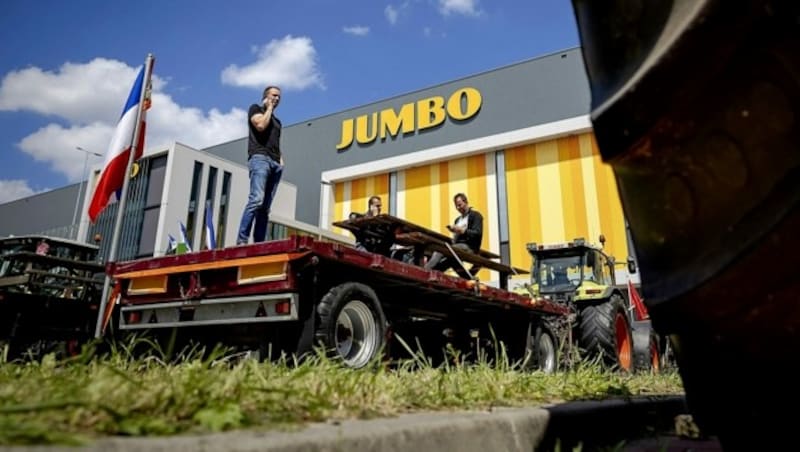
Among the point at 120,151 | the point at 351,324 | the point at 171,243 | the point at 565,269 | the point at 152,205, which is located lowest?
the point at 351,324

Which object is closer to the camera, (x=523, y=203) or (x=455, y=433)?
(x=455, y=433)

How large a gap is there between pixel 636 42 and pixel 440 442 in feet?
3.87

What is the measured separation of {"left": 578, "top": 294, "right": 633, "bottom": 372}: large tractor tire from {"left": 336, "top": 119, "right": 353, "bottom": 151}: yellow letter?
556 inches

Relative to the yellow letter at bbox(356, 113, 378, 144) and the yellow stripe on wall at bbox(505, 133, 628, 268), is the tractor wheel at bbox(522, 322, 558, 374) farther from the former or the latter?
the yellow letter at bbox(356, 113, 378, 144)

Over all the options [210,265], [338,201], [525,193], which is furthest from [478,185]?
[210,265]

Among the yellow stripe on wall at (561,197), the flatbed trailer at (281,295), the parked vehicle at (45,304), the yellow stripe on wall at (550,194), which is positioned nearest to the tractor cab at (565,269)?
the flatbed trailer at (281,295)

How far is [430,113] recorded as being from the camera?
19672 millimetres

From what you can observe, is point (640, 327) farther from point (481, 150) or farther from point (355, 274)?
point (481, 150)

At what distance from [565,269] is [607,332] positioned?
6.92 ft

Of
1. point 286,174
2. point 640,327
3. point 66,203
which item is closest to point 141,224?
point 286,174

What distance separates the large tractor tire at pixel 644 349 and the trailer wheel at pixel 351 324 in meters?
5.73

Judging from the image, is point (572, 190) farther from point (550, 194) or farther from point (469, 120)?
point (469, 120)

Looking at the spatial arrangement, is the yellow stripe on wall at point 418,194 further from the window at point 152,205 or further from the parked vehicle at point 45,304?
the parked vehicle at point 45,304

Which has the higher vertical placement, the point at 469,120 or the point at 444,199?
the point at 469,120
